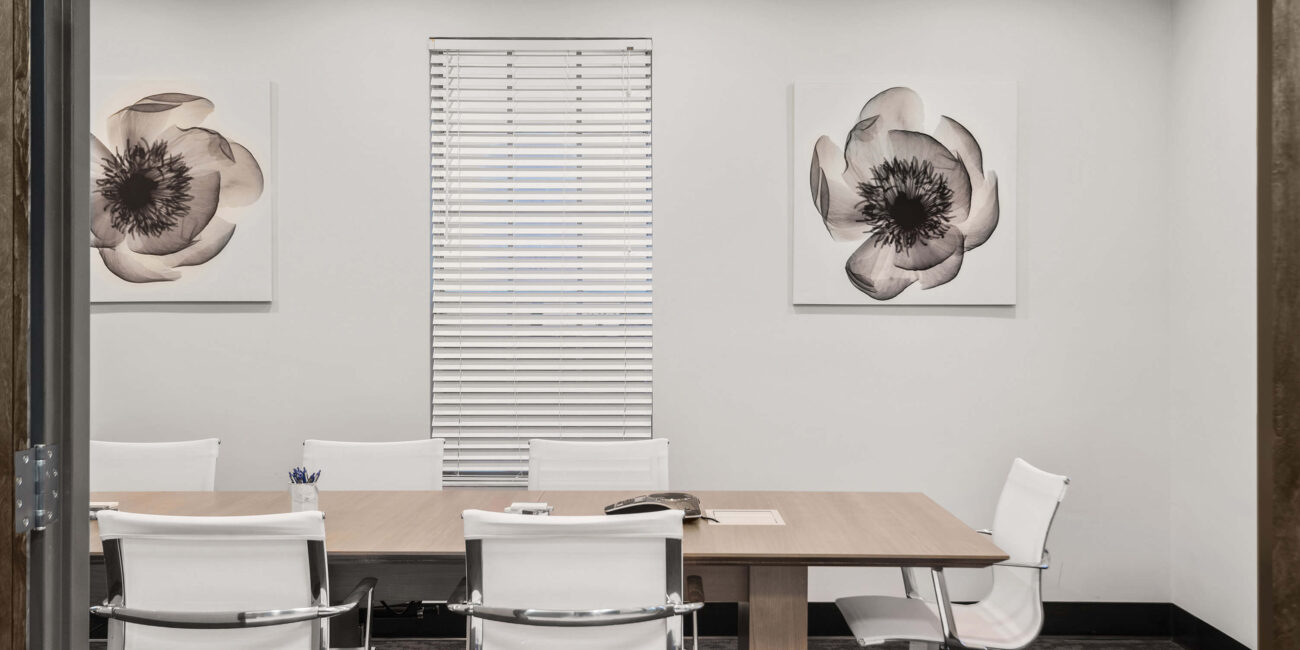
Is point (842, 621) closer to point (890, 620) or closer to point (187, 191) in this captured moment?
point (890, 620)

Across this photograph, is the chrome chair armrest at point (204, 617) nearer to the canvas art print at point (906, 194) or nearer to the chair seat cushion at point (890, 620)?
the chair seat cushion at point (890, 620)

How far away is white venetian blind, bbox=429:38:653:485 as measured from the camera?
419 centimetres

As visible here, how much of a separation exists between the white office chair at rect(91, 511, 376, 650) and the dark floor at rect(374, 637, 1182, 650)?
6.48 ft

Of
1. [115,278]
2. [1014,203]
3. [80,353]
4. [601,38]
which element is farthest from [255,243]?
[1014,203]

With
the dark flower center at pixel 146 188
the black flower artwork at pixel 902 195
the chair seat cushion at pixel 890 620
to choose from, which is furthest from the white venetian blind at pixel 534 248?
the chair seat cushion at pixel 890 620

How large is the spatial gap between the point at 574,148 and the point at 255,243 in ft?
5.48

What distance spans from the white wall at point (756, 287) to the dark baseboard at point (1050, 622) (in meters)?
0.09

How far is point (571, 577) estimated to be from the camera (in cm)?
204

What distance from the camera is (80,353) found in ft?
4.38

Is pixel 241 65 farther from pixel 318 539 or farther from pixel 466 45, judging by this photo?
pixel 318 539

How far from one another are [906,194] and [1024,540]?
182 centimetres

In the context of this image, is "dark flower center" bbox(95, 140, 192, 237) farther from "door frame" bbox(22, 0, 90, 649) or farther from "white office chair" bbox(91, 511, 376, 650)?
"door frame" bbox(22, 0, 90, 649)

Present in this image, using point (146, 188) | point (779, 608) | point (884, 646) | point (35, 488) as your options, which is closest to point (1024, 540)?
point (779, 608)

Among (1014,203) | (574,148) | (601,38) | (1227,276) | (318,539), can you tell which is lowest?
(318,539)
